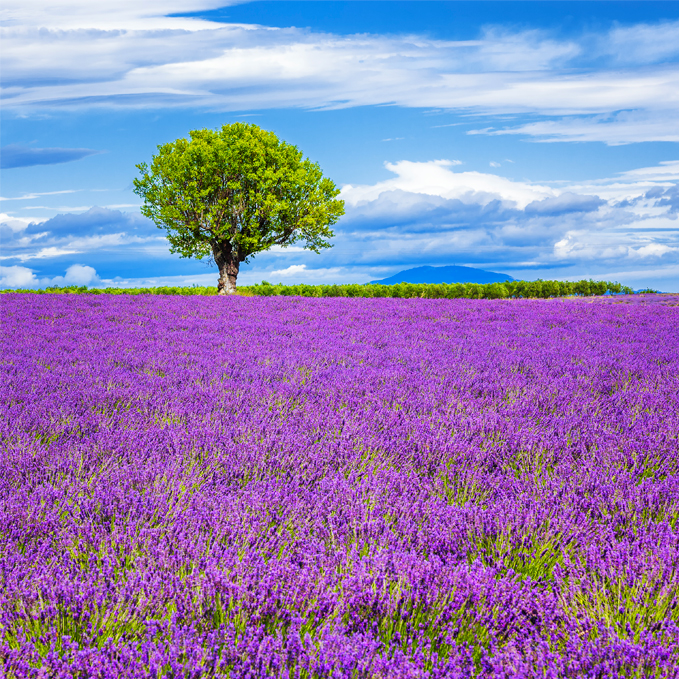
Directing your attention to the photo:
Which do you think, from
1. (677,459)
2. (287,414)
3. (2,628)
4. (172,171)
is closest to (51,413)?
(287,414)

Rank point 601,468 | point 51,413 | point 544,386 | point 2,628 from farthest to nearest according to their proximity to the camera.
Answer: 1. point 544,386
2. point 51,413
3. point 601,468
4. point 2,628

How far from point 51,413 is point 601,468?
353 cm

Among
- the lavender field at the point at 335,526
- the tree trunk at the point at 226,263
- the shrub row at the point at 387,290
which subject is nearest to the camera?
the lavender field at the point at 335,526

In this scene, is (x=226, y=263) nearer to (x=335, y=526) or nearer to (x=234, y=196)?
(x=234, y=196)

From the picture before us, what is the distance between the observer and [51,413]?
11.7ft

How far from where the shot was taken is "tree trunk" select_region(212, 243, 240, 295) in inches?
1120

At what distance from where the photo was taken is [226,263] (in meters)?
28.7

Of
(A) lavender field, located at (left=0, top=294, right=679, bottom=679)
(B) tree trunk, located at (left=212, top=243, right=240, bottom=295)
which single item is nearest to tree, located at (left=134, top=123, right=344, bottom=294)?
(B) tree trunk, located at (left=212, top=243, right=240, bottom=295)

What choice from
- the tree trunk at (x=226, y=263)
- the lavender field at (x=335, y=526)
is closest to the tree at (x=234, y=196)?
the tree trunk at (x=226, y=263)

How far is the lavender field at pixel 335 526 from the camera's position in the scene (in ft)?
4.93

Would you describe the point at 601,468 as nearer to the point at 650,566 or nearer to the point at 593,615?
the point at 650,566

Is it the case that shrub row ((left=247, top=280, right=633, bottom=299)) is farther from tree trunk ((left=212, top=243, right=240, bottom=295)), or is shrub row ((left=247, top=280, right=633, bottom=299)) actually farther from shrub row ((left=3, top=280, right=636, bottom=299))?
tree trunk ((left=212, top=243, right=240, bottom=295))

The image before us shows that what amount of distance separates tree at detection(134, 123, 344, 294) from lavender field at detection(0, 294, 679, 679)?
76.5 ft

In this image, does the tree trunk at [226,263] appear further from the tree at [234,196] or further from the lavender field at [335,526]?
the lavender field at [335,526]
